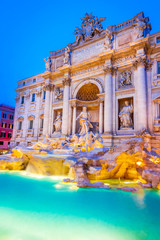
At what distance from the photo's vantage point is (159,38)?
1473 cm

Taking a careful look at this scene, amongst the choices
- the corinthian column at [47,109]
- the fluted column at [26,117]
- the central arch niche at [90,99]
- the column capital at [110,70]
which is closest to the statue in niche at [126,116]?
the column capital at [110,70]

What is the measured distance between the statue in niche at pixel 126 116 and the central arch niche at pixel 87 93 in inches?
170

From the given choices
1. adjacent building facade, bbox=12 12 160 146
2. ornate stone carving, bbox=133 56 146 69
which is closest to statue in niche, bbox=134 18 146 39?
adjacent building facade, bbox=12 12 160 146

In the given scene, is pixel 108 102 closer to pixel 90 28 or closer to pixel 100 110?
pixel 100 110

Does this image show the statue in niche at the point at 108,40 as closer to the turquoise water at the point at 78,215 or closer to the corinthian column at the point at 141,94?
the corinthian column at the point at 141,94

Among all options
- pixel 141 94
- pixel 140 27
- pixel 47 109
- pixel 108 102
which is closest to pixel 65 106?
pixel 47 109

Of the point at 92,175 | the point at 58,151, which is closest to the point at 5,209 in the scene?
the point at 92,175

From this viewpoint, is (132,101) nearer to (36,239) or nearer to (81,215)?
(81,215)

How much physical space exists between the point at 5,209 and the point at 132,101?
1329 cm

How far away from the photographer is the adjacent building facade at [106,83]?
46.9ft

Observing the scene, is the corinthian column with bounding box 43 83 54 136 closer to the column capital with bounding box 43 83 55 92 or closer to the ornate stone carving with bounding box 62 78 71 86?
the column capital with bounding box 43 83 55 92

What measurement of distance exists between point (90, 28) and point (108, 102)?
922 centimetres

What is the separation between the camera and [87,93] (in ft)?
63.0

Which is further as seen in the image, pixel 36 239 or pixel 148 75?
pixel 148 75
